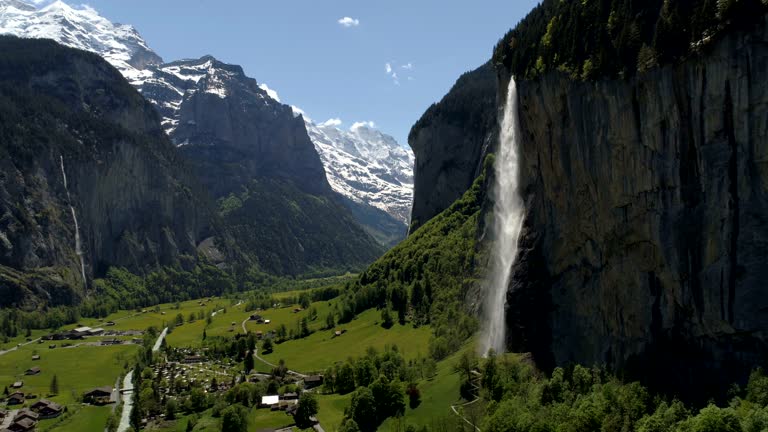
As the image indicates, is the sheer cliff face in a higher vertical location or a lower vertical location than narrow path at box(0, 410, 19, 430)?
higher

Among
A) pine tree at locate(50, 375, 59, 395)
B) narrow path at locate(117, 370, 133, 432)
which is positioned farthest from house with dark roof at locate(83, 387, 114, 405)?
pine tree at locate(50, 375, 59, 395)

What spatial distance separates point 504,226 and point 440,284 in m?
50.1

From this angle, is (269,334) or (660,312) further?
(269,334)

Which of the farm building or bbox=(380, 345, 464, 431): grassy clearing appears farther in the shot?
the farm building

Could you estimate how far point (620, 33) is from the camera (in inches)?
2808

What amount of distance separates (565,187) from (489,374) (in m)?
26.5

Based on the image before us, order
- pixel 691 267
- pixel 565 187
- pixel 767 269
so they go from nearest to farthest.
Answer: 1. pixel 767 269
2. pixel 691 267
3. pixel 565 187

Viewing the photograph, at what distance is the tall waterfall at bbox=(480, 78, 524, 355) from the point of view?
10438 cm

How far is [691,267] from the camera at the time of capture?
63.4m

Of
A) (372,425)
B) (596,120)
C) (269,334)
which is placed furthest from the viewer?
(269,334)

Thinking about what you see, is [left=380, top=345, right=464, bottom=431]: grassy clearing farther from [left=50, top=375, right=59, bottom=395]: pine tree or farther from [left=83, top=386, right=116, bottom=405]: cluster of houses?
[left=50, top=375, right=59, bottom=395]: pine tree

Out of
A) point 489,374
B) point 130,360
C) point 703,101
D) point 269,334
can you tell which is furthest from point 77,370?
point 703,101

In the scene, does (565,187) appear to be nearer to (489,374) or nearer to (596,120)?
(596,120)

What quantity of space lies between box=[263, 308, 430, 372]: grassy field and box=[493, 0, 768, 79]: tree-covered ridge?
64.5 meters
